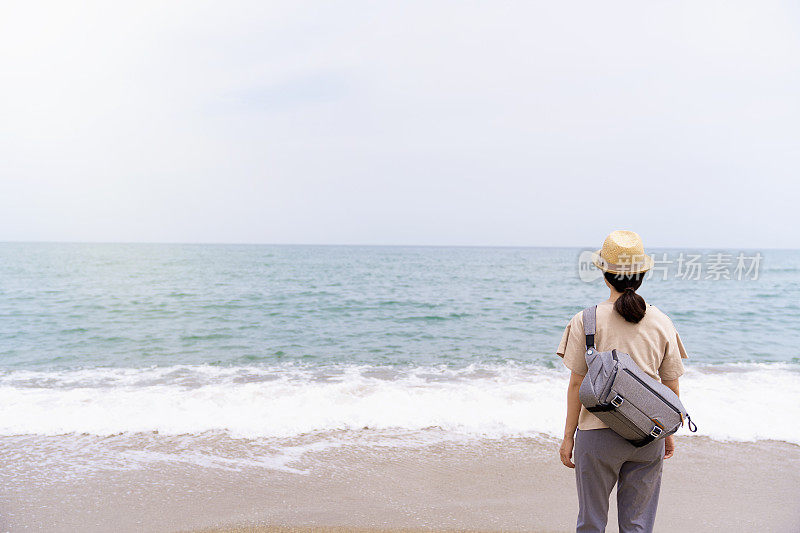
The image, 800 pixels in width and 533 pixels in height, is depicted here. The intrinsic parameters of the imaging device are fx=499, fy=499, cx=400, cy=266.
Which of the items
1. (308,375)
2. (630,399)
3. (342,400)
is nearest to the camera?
(630,399)

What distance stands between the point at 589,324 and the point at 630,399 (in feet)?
1.12

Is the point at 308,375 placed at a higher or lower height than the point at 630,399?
lower

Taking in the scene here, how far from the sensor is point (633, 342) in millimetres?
2133

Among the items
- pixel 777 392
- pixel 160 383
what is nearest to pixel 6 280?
pixel 160 383

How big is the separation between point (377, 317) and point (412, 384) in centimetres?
741

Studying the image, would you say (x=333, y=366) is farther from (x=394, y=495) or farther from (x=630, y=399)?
(x=630, y=399)

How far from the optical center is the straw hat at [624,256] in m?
2.17

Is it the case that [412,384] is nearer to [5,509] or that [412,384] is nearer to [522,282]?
[5,509]

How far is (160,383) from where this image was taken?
7277mm

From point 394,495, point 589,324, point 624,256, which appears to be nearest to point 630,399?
point 589,324

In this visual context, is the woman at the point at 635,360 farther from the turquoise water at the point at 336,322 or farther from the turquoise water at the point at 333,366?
the turquoise water at the point at 336,322

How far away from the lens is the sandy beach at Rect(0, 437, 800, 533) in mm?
3365

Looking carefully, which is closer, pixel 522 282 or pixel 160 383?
pixel 160 383

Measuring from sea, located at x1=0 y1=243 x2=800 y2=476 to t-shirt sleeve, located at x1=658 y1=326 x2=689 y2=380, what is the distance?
115 inches
